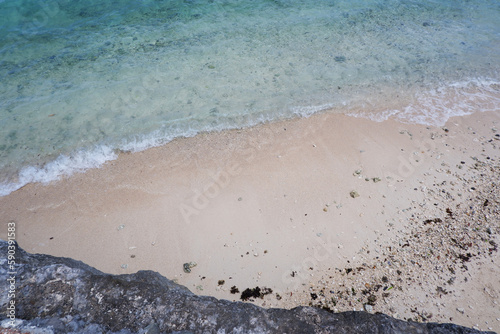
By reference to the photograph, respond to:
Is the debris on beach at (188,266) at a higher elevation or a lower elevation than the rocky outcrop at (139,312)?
Result: lower

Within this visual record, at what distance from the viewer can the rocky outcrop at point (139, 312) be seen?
218 centimetres

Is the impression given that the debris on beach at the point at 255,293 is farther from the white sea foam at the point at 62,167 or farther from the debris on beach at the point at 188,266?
the white sea foam at the point at 62,167

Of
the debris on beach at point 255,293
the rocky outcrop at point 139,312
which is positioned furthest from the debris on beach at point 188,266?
the rocky outcrop at point 139,312

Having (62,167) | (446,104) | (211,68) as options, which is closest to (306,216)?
(62,167)

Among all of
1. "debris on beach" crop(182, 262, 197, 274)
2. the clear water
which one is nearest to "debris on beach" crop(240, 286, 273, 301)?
"debris on beach" crop(182, 262, 197, 274)

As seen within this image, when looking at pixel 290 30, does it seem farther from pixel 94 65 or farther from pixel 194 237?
pixel 194 237

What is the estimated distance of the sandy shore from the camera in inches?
136

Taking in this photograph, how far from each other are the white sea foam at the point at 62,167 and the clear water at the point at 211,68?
2 centimetres

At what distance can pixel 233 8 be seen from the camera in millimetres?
9781

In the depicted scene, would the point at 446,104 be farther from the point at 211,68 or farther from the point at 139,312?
the point at 139,312

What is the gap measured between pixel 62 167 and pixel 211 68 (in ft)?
13.1

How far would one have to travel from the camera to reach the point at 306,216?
4.20 metres

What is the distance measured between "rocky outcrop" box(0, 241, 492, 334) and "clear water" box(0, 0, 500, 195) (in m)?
3.24

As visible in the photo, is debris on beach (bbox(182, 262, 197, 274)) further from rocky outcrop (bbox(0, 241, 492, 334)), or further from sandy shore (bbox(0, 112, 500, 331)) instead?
rocky outcrop (bbox(0, 241, 492, 334))
